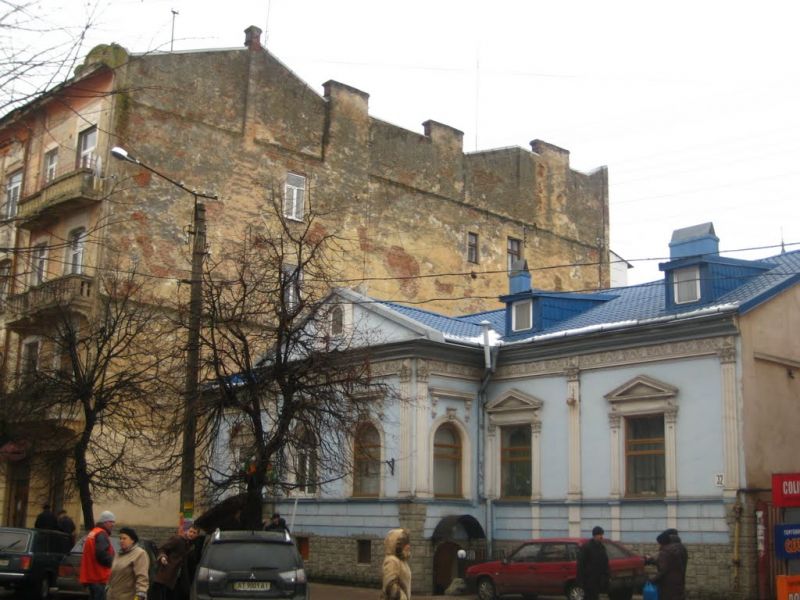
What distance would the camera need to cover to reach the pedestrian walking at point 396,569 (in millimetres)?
11695

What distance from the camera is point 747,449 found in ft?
73.6

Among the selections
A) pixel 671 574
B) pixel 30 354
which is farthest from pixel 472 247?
pixel 671 574

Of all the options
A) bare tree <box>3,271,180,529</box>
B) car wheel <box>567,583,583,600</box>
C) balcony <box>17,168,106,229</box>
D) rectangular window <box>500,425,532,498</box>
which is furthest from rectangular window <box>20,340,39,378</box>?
car wheel <box>567,583,583,600</box>

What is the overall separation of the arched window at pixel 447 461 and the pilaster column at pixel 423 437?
689 mm

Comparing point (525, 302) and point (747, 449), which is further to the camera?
point (525, 302)

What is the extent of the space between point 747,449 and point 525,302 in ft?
27.7

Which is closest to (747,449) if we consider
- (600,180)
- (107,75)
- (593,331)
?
(593,331)

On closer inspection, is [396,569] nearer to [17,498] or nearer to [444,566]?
[444,566]

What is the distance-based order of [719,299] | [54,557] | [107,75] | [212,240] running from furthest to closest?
[212,240]
[107,75]
[719,299]
[54,557]

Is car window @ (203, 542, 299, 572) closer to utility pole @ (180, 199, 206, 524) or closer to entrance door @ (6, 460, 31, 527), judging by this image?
utility pole @ (180, 199, 206, 524)

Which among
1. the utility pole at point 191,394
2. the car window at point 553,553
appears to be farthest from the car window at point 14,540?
the car window at point 553,553

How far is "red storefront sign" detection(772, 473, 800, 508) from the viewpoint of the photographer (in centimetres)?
1526

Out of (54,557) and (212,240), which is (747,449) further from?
(212,240)

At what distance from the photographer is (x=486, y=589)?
23375 millimetres
